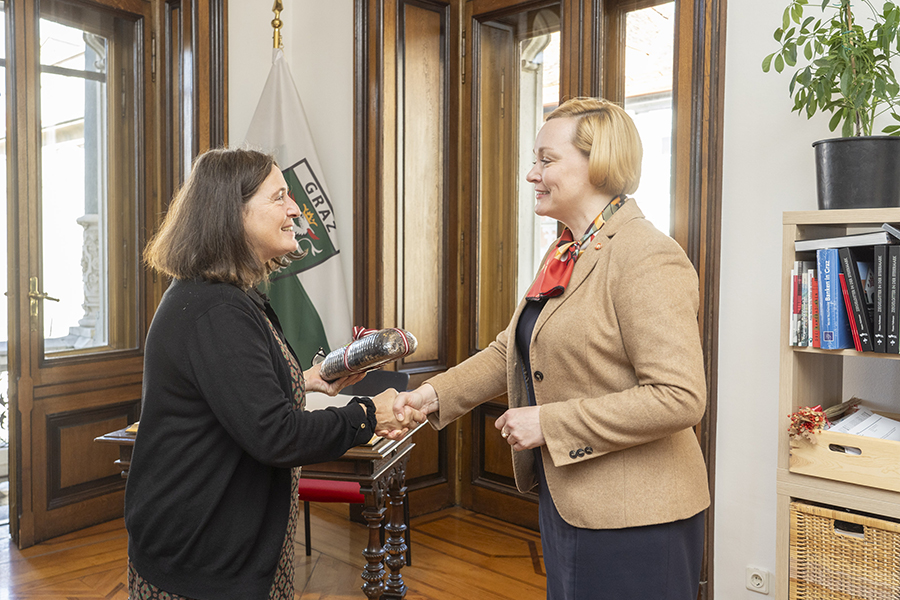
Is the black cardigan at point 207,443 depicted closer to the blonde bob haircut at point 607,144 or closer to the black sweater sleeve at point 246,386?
the black sweater sleeve at point 246,386

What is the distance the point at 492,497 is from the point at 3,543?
2.31m

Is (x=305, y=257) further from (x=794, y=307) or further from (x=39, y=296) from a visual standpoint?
(x=794, y=307)

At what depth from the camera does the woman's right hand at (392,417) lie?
1.79m

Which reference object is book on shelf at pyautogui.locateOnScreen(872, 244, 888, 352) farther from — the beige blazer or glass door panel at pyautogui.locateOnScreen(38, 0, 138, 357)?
glass door panel at pyautogui.locateOnScreen(38, 0, 138, 357)

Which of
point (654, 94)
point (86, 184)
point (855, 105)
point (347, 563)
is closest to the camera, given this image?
point (855, 105)

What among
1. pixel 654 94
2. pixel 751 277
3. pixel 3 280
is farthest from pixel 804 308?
pixel 3 280

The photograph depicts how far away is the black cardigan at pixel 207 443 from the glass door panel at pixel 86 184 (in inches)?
97.7

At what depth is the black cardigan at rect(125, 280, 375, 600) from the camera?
1.37 m

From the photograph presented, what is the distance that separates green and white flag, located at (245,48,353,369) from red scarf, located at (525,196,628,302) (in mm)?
2302

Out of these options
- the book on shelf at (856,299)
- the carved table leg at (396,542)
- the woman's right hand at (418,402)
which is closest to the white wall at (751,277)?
the book on shelf at (856,299)

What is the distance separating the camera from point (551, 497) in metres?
1.52

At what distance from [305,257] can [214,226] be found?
7.46ft

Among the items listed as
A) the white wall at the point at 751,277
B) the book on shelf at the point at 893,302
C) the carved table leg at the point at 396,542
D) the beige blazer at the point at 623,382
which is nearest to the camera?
the beige blazer at the point at 623,382

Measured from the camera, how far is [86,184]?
372cm
